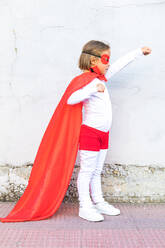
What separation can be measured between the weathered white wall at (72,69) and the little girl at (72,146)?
1.15 ft

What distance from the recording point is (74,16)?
2.86 m

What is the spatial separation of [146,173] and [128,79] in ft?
2.79

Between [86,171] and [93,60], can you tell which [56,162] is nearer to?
[86,171]

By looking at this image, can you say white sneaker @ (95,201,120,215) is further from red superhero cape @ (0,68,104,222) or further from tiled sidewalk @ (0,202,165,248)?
red superhero cape @ (0,68,104,222)

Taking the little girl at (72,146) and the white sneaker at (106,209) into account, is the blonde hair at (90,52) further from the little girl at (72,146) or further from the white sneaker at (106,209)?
the white sneaker at (106,209)

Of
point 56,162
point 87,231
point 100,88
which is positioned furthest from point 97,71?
point 87,231

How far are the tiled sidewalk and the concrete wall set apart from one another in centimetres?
41

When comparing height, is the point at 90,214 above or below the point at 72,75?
below

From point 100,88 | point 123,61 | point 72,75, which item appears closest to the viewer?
point 100,88

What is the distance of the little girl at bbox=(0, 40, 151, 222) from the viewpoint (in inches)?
99.1

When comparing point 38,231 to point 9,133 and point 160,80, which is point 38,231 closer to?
point 9,133

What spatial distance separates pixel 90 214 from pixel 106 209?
20 centimetres

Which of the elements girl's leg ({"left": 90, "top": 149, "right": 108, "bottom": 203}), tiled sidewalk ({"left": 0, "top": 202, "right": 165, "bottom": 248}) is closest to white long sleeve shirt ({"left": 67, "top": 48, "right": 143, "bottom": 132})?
girl's leg ({"left": 90, "top": 149, "right": 108, "bottom": 203})

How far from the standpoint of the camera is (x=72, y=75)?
2.89 m
